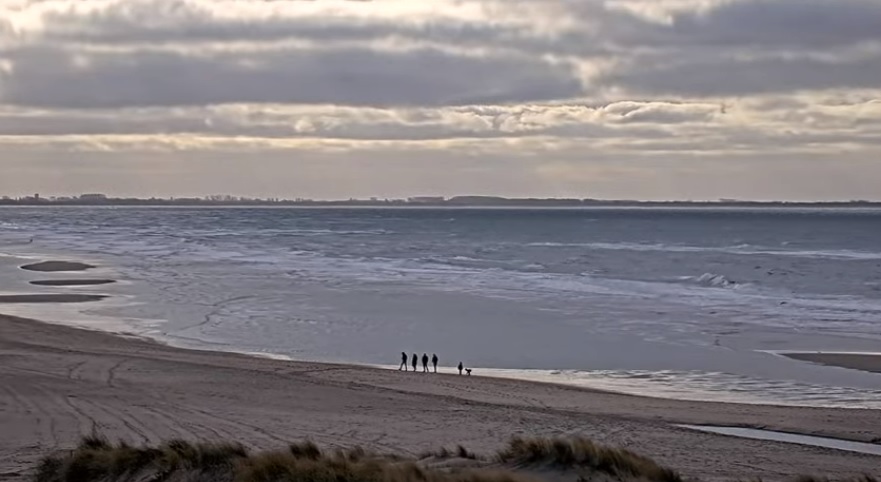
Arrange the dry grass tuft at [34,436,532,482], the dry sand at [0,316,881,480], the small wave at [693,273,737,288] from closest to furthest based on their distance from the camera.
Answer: the dry grass tuft at [34,436,532,482]
the dry sand at [0,316,881,480]
the small wave at [693,273,737,288]

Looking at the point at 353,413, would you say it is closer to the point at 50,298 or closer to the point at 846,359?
the point at 846,359

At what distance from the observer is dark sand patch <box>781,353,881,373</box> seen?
23.1m

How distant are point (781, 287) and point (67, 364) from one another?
32.5 m

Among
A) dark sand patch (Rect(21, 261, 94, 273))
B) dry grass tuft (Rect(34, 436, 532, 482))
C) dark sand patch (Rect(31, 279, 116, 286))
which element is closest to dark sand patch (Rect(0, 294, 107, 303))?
dark sand patch (Rect(31, 279, 116, 286))

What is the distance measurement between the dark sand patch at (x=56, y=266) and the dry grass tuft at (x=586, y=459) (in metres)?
43.5

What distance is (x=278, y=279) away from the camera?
46.1 metres

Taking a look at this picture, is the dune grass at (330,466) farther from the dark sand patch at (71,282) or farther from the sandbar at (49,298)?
the dark sand patch at (71,282)

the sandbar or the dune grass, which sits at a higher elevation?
the dune grass

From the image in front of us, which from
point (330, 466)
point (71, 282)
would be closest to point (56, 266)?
point (71, 282)

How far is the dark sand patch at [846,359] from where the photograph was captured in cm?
2312

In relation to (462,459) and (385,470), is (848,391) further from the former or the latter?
(385,470)

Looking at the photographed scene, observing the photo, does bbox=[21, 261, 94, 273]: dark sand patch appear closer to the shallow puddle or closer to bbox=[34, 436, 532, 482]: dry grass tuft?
the shallow puddle

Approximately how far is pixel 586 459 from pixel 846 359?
1696cm

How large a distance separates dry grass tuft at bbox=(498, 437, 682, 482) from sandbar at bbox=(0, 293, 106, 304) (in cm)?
2899
